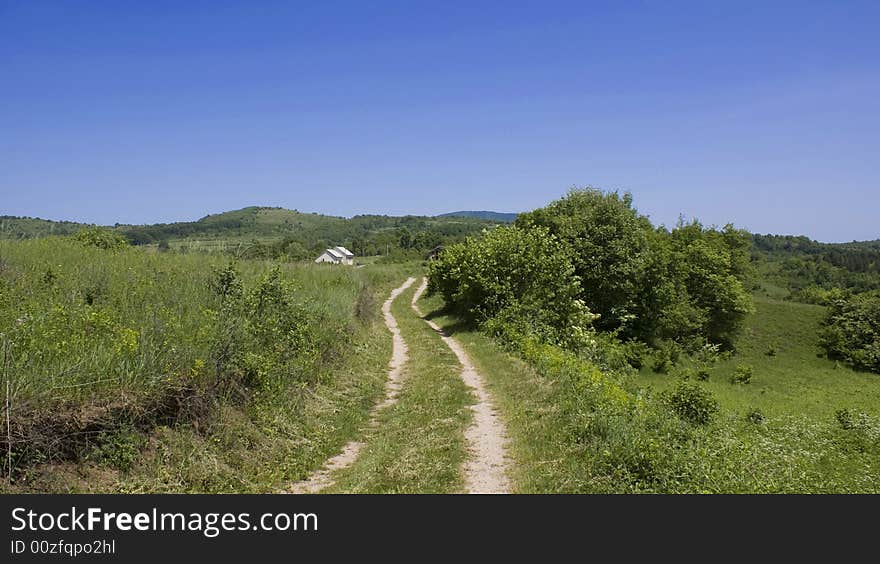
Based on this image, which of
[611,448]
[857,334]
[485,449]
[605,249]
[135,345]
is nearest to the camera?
[135,345]

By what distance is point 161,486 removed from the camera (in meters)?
6.78

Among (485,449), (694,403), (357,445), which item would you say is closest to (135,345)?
(357,445)

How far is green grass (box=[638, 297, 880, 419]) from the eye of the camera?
3553 centimetres

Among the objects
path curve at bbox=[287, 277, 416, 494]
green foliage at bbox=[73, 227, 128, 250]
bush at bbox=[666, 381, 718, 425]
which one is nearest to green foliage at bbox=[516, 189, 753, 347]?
bush at bbox=[666, 381, 718, 425]

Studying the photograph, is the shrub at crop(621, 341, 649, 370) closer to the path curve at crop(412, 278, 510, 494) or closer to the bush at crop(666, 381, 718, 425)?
the bush at crop(666, 381, 718, 425)

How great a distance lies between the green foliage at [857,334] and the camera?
57219 millimetres

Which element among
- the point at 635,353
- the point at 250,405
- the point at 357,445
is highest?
the point at 250,405

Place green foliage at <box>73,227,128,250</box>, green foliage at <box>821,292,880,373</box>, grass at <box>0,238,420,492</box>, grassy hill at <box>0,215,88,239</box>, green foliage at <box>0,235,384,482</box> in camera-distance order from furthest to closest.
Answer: green foliage at <box>821,292,880,373</box> → green foliage at <box>73,227,128,250</box> → grassy hill at <box>0,215,88,239</box> → green foliage at <box>0,235,384,482</box> → grass at <box>0,238,420,492</box>

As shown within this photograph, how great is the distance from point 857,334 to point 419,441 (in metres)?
67.9

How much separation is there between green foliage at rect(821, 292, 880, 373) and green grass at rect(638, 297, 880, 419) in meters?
1.45

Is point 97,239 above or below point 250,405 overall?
above

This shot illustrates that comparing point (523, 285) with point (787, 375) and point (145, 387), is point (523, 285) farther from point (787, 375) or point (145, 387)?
point (787, 375)

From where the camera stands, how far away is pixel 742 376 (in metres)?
46.7

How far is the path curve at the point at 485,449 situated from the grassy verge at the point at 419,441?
186 millimetres
